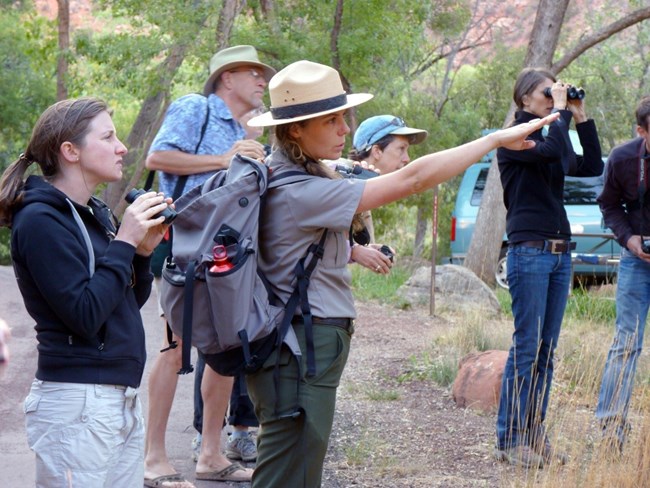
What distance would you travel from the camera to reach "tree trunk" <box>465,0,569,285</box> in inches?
528

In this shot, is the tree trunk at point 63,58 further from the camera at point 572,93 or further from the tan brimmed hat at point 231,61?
the camera at point 572,93

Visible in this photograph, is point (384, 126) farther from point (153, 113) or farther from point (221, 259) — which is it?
point (153, 113)

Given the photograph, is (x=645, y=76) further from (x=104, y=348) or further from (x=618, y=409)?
(x=104, y=348)

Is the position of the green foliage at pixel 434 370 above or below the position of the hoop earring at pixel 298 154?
below

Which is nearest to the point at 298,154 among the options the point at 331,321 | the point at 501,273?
the point at 331,321

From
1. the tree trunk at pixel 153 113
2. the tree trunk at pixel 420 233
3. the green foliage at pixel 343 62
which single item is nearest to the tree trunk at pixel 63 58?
the green foliage at pixel 343 62

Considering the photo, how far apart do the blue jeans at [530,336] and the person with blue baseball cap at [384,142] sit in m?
0.78

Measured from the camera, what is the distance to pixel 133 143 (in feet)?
57.0

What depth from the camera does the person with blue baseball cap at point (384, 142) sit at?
507cm

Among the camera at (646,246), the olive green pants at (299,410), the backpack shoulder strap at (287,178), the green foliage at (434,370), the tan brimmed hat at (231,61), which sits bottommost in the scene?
the green foliage at (434,370)

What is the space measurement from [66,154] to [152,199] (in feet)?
0.99

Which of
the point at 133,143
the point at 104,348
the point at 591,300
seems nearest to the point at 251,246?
the point at 104,348

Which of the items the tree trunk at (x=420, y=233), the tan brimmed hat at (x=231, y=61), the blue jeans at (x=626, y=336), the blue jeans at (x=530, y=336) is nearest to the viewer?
the tan brimmed hat at (x=231, y=61)

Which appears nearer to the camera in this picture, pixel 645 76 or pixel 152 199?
pixel 152 199
